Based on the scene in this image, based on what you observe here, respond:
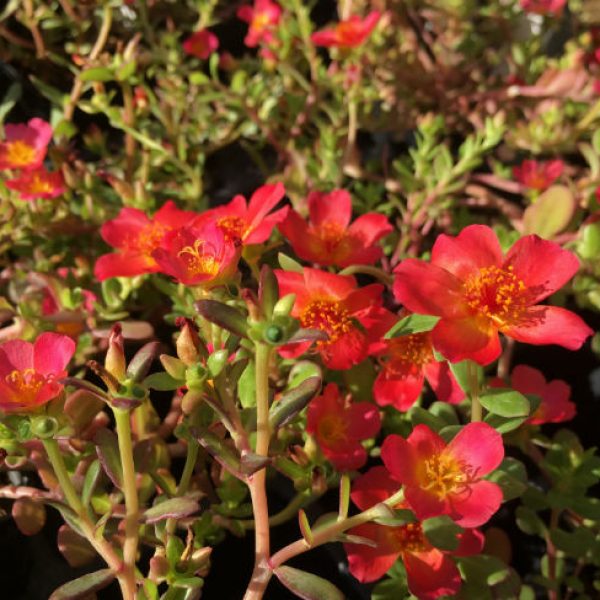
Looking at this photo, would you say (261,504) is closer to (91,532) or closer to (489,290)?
(91,532)

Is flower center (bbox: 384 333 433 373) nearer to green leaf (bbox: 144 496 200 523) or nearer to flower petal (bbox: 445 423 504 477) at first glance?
flower petal (bbox: 445 423 504 477)

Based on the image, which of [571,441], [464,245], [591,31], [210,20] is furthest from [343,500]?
[591,31]

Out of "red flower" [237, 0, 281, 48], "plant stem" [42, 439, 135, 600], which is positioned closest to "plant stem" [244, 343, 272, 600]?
"plant stem" [42, 439, 135, 600]

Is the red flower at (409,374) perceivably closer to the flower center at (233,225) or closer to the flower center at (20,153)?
the flower center at (233,225)

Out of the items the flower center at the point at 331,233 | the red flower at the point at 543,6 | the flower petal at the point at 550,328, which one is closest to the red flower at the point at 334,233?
the flower center at the point at 331,233

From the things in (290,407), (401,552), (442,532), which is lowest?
(401,552)

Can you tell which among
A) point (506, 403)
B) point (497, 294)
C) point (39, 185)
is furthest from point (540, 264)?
point (39, 185)

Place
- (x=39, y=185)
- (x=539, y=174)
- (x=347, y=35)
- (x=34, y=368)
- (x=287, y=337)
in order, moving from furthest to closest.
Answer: (x=347, y=35) < (x=539, y=174) < (x=39, y=185) < (x=34, y=368) < (x=287, y=337)
